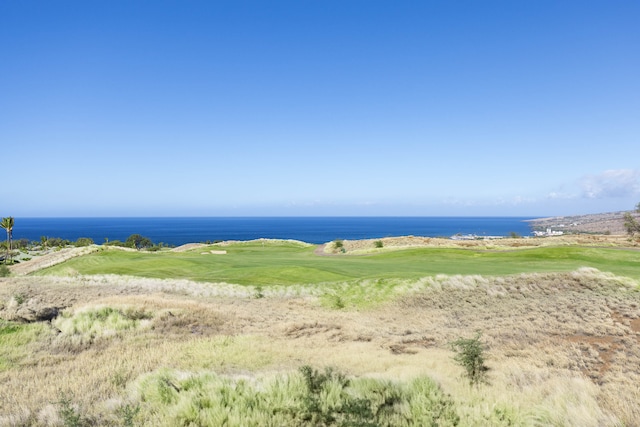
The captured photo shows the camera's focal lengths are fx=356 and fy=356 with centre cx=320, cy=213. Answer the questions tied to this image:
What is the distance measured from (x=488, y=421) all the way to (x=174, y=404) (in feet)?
17.2

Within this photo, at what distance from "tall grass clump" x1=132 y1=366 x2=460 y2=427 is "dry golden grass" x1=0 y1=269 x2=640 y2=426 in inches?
20.9

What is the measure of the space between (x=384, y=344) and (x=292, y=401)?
679 centimetres

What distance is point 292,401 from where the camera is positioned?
618cm

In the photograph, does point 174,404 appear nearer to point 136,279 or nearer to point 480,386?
point 480,386

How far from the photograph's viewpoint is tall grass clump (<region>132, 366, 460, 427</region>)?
5625 millimetres

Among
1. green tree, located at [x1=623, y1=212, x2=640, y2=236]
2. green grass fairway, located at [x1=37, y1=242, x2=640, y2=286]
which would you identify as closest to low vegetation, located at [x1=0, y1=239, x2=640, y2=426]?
green grass fairway, located at [x1=37, y1=242, x2=640, y2=286]

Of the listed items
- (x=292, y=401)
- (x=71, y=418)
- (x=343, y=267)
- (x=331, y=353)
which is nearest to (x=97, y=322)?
(x=331, y=353)

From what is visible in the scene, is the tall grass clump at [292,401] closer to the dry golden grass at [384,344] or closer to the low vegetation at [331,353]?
the low vegetation at [331,353]

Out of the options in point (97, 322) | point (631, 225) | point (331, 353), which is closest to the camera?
point (331, 353)

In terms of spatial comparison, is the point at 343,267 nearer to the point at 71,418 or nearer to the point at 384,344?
the point at 384,344

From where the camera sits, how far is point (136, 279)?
960 inches

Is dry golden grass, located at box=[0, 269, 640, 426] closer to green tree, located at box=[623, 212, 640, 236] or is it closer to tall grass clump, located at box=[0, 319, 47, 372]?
tall grass clump, located at box=[0, 319, 47, 372]

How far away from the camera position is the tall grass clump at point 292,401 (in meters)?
5.62

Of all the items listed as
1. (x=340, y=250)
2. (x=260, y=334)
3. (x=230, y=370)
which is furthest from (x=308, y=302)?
(x=340, y=250)
